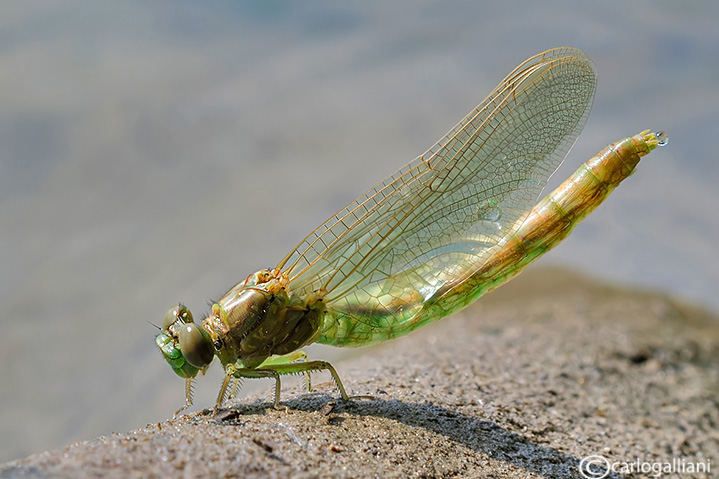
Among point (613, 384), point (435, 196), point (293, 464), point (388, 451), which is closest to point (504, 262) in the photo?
point (435, 196)

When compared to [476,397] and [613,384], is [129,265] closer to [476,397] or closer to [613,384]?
[476,397]

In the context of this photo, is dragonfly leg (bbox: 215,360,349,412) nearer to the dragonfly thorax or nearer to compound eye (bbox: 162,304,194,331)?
the dragonfly thorax

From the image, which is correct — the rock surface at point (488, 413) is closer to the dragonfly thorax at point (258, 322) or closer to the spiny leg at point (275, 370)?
the spiny leg at point (275, 370)

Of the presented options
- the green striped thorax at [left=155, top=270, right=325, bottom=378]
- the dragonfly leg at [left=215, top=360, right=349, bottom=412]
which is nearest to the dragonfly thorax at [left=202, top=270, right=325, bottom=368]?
the green striped thorax at [left=155, top=270, right=325, bottom=378]

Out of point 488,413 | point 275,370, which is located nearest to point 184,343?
point 275,370

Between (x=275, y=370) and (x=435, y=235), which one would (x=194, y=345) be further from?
(x=435, y=235)

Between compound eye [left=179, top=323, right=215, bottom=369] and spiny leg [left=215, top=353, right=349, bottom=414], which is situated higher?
compound eye [left=179, top=323, right=215, bottom=369]

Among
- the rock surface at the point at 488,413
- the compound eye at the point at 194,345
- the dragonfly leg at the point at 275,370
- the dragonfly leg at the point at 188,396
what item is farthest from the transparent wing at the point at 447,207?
Result: the dragonfly leg at the point at 188,396
